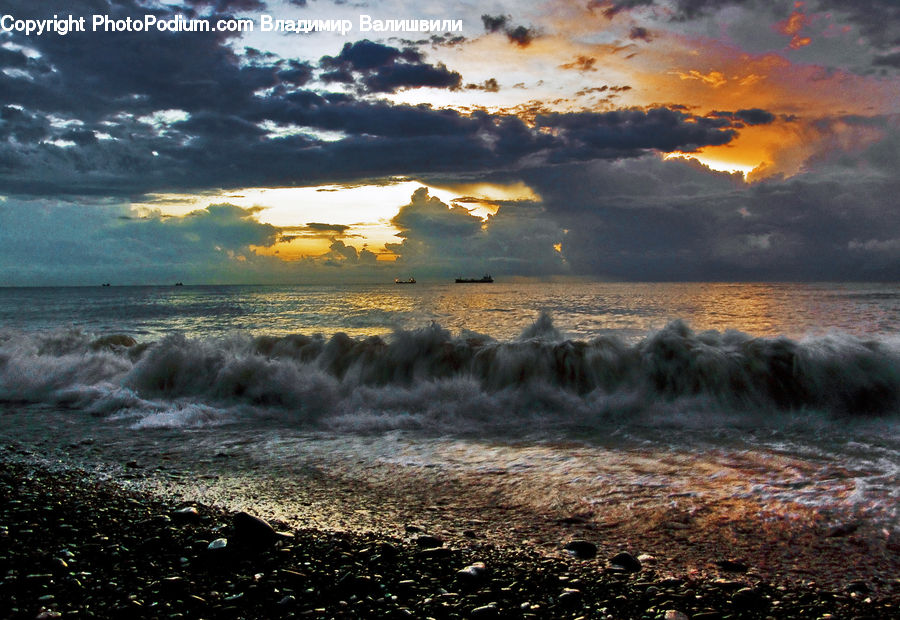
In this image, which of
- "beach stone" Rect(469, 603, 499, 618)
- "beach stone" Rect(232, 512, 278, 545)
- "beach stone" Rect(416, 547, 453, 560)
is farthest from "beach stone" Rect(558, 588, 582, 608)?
"beach stone" Rect(232, 512, 278, 545)

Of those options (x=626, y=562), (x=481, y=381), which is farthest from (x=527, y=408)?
(x=626, y=562)

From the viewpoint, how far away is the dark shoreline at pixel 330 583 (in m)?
3.47

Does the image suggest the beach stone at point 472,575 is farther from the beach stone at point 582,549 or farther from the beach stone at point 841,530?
the beach stone at point 841,530

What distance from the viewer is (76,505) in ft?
18.1

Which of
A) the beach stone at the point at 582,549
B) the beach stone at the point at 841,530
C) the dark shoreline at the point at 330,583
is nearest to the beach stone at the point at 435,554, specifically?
the dark shoreline at the point at 330,583

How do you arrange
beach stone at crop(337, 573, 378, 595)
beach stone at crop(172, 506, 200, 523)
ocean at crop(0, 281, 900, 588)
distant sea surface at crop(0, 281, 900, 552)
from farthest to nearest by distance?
1. distant sea surface at crop(0, 281, 900, 552)
2. ocean at crop(0, 281, 900, 588)
3. beach stone at crop(172, 506, 200, 523)
4. beach stone at crop(337, 573, 378, 595)

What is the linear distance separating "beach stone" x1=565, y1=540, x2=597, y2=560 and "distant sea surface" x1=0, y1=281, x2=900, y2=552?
120 centimetres

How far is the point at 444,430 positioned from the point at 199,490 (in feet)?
13.5

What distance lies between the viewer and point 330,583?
12.6 feet

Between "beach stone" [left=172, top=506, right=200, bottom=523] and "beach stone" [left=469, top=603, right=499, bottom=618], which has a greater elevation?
"beach stone" [left=469, top=603, right=499, bottom=618]

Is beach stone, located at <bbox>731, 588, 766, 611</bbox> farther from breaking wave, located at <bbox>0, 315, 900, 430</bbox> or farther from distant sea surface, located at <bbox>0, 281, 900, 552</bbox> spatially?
breaking wave, located at <bbox>0, 315, 900, 430</bbox>

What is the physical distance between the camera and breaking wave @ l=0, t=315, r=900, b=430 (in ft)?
33.4

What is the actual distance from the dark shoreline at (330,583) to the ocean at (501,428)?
0.51 meters

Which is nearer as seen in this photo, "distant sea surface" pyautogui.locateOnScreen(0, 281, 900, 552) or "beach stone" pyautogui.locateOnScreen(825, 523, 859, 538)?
"beach stone" pyautogui.locateOnScreen(825, 523, 859, 538)
